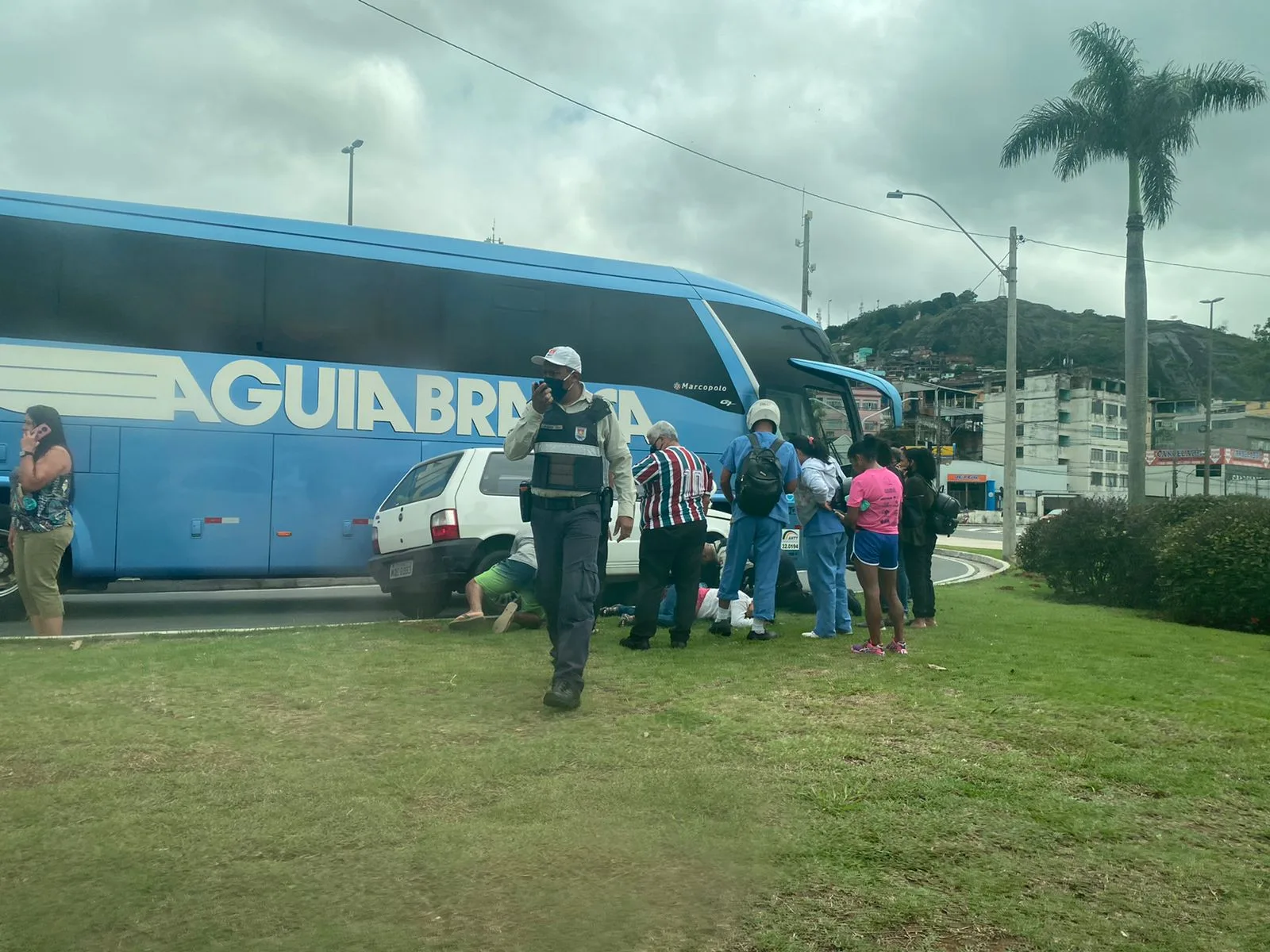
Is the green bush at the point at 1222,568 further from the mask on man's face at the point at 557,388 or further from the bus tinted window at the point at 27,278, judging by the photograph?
the bus tinted window at the point at 27,278

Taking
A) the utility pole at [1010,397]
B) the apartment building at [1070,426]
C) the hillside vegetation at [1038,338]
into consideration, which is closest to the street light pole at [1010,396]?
the utility pole at [1010,397]

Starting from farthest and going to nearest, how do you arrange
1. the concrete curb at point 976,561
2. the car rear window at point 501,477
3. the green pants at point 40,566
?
the concrete curb at point 976,561 → the car rear window at point 501,477 → the green pants at point 40,566

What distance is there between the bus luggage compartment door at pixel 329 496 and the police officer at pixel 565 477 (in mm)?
6093

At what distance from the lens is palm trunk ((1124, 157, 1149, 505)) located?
23.0 meters

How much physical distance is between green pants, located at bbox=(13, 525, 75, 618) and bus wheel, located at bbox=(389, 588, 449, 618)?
292 cm

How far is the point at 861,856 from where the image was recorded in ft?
10.6

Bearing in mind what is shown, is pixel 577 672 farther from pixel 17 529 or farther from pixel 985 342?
pixel 985 342

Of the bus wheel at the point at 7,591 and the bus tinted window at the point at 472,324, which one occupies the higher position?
the bus tinted window at the point at 472,324

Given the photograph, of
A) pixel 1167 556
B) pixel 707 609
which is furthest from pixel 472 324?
pixel 1167 556

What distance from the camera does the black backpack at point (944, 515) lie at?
880cm

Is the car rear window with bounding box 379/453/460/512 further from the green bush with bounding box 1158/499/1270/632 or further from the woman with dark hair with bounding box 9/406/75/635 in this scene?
the green bush with bounding box 1158/499/1270/632

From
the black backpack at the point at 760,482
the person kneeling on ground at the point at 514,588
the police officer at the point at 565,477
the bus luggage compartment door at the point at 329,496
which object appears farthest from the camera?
the bus luggage compartment door at the point at 329,496

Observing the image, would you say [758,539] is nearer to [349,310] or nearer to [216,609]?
[349,310]

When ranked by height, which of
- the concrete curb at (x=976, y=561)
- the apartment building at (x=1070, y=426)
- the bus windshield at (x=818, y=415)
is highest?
the apartment building at (x=1070, y=426)
